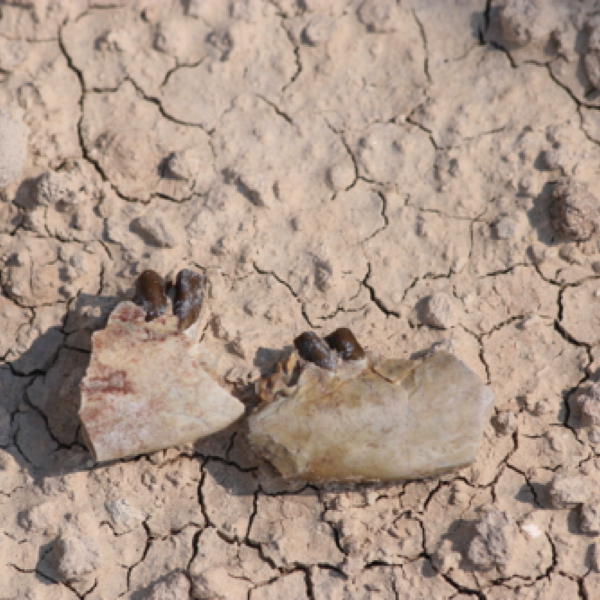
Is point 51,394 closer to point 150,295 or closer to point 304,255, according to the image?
point 150,295

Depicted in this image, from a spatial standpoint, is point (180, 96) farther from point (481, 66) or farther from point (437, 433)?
point (437, 433)

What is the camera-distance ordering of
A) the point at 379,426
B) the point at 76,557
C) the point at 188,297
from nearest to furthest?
the point at 379,426, the point at 76,557, the point at 188,297

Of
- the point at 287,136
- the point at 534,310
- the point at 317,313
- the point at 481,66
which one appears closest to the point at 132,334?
the point at 317,313

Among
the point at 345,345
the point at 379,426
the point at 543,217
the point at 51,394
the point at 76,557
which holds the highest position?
the point at 543,217

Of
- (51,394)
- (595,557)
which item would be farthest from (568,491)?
(51,394)

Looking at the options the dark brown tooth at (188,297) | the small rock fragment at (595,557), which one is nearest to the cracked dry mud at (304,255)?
the small rock fragment at (595,557)

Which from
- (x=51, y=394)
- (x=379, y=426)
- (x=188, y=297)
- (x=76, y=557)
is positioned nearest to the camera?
(x=379, y=426)
